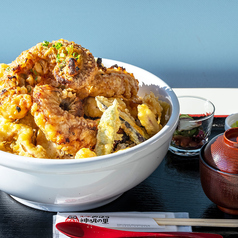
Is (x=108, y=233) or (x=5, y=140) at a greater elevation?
(x=5, y=140)

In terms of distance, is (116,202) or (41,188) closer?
(41,188)

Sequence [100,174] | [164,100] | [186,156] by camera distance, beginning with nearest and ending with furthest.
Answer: [100,174]
[164,100]
[186,156]

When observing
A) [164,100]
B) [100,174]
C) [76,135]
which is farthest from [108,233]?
[164,100]

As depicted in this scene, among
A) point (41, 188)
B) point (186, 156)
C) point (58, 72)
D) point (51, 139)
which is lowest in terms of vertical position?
point (186, 156)

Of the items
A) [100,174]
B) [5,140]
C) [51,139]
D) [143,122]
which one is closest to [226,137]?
[143,122]

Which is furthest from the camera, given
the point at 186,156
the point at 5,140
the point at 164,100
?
the point at 186,156

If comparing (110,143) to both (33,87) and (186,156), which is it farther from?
(186,156)
